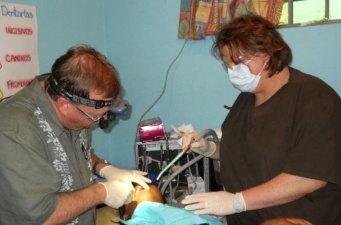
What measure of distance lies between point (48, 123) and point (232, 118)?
0.72 metres

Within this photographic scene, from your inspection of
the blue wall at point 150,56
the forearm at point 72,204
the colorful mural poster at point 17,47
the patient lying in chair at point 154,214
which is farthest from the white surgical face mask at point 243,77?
the colorful mural poster at point 17,47

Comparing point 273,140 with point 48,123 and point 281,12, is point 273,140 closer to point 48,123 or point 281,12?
point 48,123

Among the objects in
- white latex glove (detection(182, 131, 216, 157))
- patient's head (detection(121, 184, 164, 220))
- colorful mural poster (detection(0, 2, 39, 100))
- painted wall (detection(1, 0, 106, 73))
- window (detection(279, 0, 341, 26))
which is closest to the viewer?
patient's head (detection(121, 184, 164, 220))

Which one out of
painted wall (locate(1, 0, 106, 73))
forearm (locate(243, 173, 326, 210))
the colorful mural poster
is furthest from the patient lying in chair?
painted wall (locate(1, 0, 106, 73))

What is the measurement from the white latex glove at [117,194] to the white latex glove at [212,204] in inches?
8.8

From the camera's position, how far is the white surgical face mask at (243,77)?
52.1 inches

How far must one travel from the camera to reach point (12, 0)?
1.89 meters

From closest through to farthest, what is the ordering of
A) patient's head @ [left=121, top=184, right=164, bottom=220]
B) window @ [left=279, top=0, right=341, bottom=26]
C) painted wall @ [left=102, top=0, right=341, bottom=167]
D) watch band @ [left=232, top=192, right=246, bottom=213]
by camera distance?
watch band @ [left=232, top=192, right=246, bottom=213] < patient's head @ [left=121, top=184, right=164, bottom=220] < window @ [left=279, top=0, right=341, bottom=26] < painted wall @ [left=102, top=0, right=341, bottom=167]

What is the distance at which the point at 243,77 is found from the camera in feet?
4.39

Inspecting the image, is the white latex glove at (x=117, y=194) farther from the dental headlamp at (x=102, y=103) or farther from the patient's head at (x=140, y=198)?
the dental headlamp at (x=102, y=103)

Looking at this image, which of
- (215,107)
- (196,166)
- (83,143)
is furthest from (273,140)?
(215,107)

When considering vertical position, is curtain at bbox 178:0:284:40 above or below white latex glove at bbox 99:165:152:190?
above

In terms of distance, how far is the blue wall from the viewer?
2.03 meters

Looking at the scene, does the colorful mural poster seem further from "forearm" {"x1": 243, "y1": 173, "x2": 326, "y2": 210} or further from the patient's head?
"forearm" {"x1": 243, "y1": 173, "x2": 326, "y2": 210}
